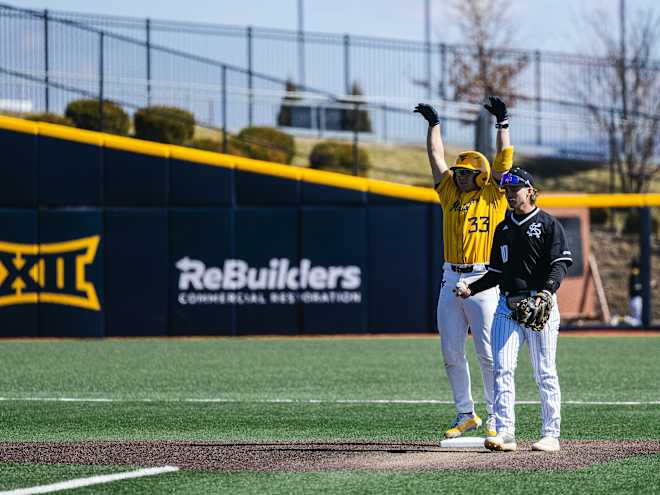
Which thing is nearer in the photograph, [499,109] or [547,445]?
[547,445]

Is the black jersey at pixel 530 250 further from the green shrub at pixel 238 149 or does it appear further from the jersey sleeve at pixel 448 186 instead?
the green shrub at pixel 238 149

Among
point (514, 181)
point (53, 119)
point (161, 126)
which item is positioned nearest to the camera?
point (514, 181)

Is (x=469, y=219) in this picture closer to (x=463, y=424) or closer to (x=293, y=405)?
(x=463, y=424)

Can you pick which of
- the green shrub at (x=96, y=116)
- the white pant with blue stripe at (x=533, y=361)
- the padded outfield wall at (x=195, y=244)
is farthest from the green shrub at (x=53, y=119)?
the white pant with blue stripe at (x=533, y=361)

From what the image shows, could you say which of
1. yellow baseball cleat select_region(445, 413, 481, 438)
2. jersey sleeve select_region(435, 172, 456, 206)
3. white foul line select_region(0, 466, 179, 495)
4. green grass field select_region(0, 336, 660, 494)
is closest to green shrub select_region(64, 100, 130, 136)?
green grass field select_region(0, 336, 660, 494)

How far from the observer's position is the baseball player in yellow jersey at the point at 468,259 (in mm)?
8695

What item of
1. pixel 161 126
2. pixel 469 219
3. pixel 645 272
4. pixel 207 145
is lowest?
pixel 645 272

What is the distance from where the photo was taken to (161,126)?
26.7m

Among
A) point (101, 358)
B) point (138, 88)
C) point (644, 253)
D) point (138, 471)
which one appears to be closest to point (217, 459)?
point (138, 471)

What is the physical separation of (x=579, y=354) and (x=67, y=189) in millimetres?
9697

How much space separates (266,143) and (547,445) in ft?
68.8

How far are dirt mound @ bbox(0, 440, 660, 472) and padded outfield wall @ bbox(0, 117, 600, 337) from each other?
1376 cm

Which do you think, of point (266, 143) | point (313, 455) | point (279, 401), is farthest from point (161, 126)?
point (313, 455)

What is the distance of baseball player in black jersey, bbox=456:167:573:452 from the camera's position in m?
7.85
